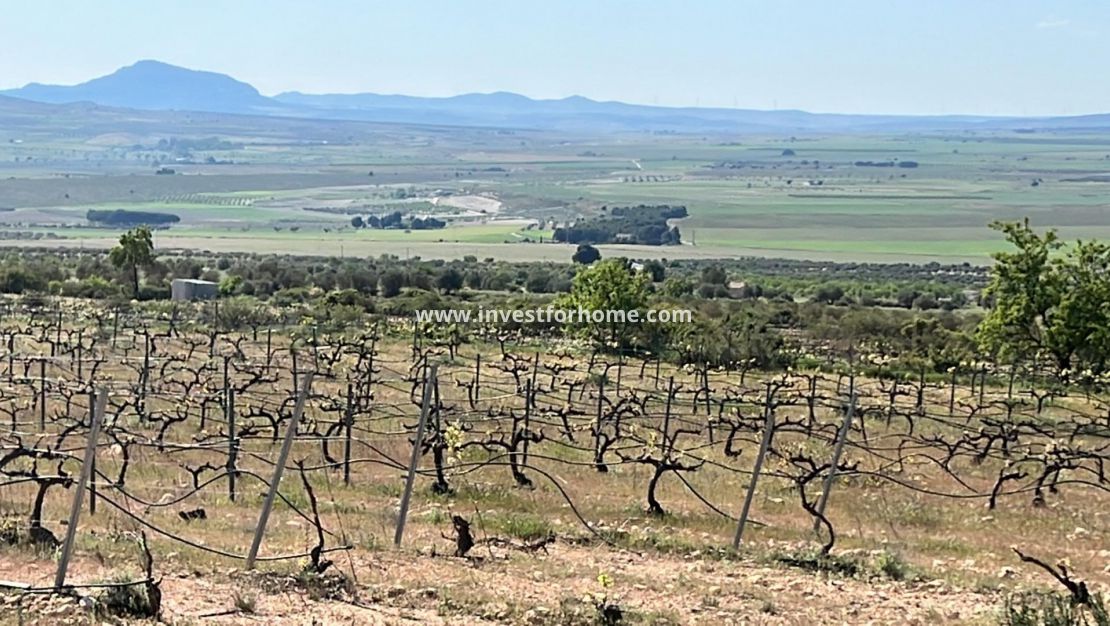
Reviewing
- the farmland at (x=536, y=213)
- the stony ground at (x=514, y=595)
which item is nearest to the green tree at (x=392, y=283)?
the farmland at (x=536, y=213)

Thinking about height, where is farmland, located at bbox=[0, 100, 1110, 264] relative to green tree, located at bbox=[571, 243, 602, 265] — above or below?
below

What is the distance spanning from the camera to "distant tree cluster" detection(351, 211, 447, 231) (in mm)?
122625

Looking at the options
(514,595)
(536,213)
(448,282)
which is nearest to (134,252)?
(448,282)

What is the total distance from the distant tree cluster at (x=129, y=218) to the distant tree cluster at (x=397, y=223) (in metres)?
→ 18.9

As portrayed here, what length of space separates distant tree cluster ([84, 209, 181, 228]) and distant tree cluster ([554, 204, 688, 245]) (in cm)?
4145

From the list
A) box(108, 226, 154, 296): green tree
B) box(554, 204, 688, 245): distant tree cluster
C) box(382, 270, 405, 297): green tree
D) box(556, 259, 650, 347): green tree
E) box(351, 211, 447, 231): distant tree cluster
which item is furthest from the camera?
box(351, 211, 447, 231): distant tree cluster

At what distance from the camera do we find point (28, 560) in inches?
356

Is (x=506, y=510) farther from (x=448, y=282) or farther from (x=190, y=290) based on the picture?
(x=448, y=282)

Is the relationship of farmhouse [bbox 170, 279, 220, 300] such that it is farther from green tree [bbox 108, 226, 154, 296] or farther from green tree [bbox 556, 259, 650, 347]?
green tree [bbox 556, 259, 650, 347]

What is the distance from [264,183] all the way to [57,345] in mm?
173660

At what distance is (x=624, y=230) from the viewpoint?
118312 millimetres

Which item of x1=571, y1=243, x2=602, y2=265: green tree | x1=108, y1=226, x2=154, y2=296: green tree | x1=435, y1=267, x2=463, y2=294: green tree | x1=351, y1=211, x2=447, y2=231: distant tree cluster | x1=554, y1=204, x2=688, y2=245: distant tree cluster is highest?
x1=108, y1=226, x2=154, y2=296: green tree

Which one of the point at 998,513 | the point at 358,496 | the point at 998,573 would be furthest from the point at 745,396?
the point at 998,573

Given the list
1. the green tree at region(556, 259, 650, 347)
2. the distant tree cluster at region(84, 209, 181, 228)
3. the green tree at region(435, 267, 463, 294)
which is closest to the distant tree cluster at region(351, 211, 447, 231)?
the distant tree cluster at region(84, 209, 181, 228)
